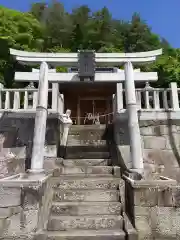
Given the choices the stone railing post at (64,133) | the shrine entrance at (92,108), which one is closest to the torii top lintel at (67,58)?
the stone railing post at (64,133)

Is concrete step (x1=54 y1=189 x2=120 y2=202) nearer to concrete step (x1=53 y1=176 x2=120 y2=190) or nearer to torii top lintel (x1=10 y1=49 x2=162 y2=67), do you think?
concrete step (x1=53 y1=176 x2=120 y2=190)

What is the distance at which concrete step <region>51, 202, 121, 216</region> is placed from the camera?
457 centimetres

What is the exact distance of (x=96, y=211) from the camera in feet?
15.0

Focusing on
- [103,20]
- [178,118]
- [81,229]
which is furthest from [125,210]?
[103,20]

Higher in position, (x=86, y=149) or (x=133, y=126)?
(x=133, y=126)

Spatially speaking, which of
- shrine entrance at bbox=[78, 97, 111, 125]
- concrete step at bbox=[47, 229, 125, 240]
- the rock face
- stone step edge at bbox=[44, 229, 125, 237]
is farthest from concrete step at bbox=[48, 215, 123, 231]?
shrine entrance at bbox=[78, 97, 111, 125]

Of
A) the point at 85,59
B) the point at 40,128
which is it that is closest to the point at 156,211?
the point at 40,128

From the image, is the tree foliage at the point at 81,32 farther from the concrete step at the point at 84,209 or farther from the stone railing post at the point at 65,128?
the concrete step at the point at 84,209

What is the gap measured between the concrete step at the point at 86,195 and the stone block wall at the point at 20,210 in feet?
3.11

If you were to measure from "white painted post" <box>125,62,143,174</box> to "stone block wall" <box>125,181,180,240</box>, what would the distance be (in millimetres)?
1176

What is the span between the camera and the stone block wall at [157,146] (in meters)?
6.96

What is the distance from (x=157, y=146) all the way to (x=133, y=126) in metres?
2.10

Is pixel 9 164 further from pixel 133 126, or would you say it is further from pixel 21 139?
pixel 133 126

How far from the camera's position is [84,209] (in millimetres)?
4602
